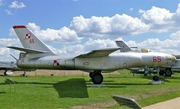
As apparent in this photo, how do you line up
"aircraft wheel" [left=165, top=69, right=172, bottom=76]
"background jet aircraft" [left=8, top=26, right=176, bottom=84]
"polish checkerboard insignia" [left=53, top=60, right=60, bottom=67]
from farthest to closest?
"aircraft wheel" [left=165, top=69, right=172, bottom=76]
"polish checkerboard insignia" [left=53, top=60, right=60, bottom=67]
"background jet aircraft" [left=8, top=26, right=176, bottom=84]

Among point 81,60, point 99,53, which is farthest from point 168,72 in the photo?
point 99,53

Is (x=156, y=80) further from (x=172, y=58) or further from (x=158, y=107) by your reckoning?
(x=158, y=107)

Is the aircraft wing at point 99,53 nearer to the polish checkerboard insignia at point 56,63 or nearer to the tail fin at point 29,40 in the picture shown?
the polish checkerboard insignia at point 56,63

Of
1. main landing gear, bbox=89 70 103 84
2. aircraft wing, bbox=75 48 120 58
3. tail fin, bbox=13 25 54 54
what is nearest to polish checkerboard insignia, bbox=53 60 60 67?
tail fin, bbox=13 25 54 54

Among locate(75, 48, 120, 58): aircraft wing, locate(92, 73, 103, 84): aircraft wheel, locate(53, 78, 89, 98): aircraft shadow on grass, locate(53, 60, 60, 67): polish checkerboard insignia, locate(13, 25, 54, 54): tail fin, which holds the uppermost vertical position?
locate(13, 25, 54, 54): tail fin

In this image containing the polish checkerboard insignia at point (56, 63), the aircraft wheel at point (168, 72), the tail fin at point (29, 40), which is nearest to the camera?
the polish checkerboard insignia at point (56, 63)

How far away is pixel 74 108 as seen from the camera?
7.96 meters

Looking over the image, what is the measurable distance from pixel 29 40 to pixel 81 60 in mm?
4117

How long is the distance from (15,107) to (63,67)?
8472 millimetres

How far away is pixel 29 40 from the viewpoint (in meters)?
17.0

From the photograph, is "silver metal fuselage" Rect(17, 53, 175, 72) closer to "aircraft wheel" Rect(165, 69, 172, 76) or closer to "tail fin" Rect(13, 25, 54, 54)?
"tail fin" Rect(13, 25, 54, 54)

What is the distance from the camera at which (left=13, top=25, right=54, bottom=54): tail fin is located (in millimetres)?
16981

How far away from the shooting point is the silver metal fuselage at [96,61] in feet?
52.3

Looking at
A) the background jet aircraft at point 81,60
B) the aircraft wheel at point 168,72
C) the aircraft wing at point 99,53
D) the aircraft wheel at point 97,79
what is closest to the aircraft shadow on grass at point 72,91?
the aircraft wheel at point 97,79
